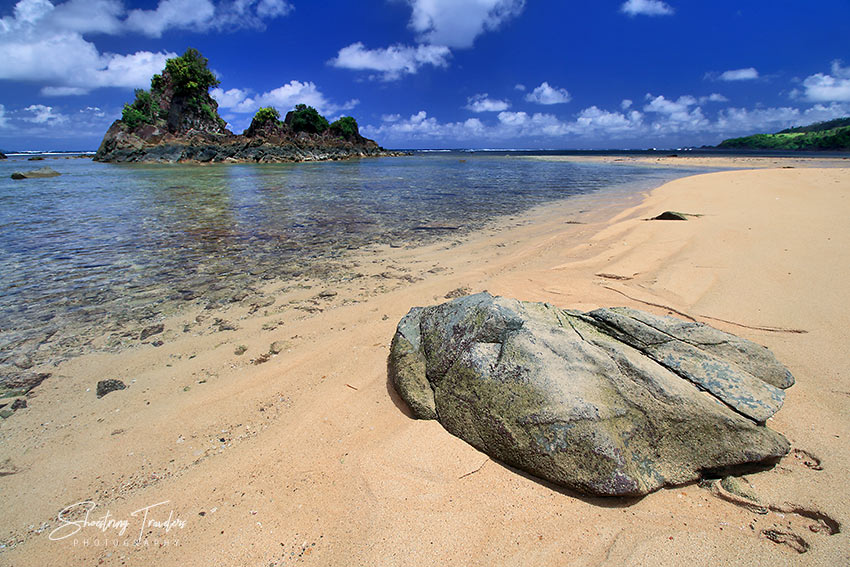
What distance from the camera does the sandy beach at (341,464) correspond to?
1.97m

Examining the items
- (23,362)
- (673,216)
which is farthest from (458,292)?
(673,216)

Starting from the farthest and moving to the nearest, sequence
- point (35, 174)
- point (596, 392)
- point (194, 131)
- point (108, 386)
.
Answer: point (194, 131)
point (35, 174)
point (108, 386)
point (596, 392)

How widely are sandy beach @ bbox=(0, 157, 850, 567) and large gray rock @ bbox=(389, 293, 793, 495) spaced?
147 millimetres

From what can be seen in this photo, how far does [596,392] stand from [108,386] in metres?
4.39

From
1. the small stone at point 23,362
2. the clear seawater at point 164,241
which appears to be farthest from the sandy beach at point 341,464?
the clear seawater at point 164,241

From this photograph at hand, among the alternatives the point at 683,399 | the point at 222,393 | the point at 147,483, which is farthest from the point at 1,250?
the point at 683,399

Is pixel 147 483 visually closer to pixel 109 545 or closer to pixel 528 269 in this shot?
pixel 109 545

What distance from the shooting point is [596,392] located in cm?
245

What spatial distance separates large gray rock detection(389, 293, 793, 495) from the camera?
2.26m

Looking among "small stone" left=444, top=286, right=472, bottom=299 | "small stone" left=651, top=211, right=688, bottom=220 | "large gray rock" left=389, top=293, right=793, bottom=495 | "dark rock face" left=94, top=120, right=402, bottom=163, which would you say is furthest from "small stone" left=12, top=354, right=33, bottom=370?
"dark rock face" left=94, top=120, right=402, bottom=163

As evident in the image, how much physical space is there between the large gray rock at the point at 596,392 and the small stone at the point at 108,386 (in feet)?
8.93

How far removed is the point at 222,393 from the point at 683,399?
3.78 metres

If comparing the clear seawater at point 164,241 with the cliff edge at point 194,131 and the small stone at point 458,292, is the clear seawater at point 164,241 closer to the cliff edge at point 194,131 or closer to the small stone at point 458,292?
the small stone at point 458,292

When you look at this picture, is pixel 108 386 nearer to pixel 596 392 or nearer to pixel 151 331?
pixel 151 331
